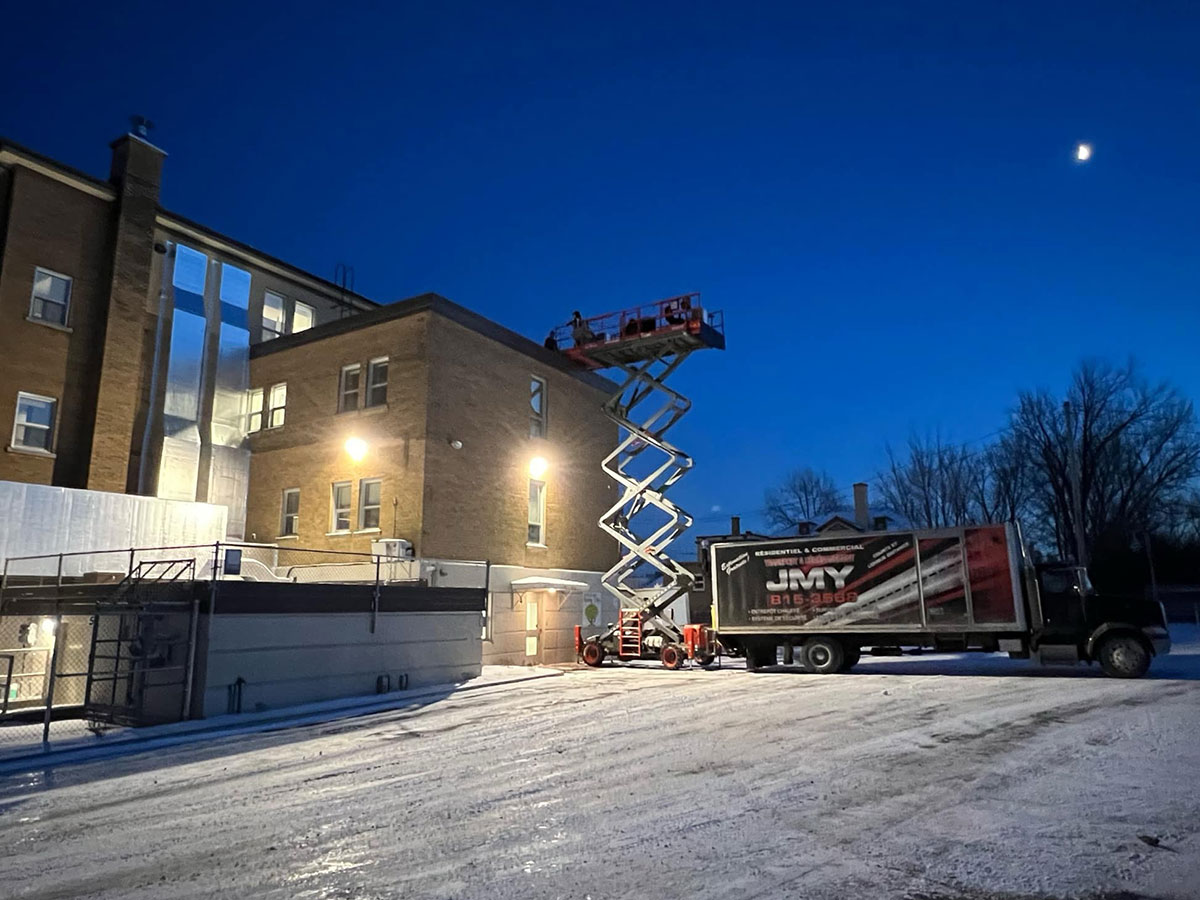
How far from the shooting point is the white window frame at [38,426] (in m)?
19.4

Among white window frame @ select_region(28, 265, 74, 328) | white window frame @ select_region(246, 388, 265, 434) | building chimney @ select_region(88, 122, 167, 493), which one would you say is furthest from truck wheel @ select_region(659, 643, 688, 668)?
white window frame @ select_region(28, 265, 74, 328)

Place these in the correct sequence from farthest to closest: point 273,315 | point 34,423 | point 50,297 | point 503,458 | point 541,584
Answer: point 273,315, point 503,458, point 541,584, point 50,297, point 34,423

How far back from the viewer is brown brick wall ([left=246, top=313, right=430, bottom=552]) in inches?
830

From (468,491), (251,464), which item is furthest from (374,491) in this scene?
(251,464)

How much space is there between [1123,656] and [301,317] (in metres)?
27.0

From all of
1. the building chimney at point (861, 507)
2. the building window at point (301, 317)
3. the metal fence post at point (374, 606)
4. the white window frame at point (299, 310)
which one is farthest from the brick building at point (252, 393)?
the building chimney at point (861, 507)

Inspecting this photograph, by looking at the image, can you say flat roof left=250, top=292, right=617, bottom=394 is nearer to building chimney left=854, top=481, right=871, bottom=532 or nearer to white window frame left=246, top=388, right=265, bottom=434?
white window frame left=246, top=388, right=265, bottom=434

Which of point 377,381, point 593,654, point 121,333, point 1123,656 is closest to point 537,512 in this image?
point 593,654

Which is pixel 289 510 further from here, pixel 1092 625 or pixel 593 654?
pixel 1092 625

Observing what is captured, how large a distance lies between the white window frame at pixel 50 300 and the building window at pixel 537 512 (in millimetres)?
13639

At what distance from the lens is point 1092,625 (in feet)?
57.6

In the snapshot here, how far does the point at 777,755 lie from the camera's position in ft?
29.9

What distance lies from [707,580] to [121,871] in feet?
58.7

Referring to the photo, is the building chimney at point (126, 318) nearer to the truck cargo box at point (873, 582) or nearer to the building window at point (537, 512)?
the building window at point (537, 512)
